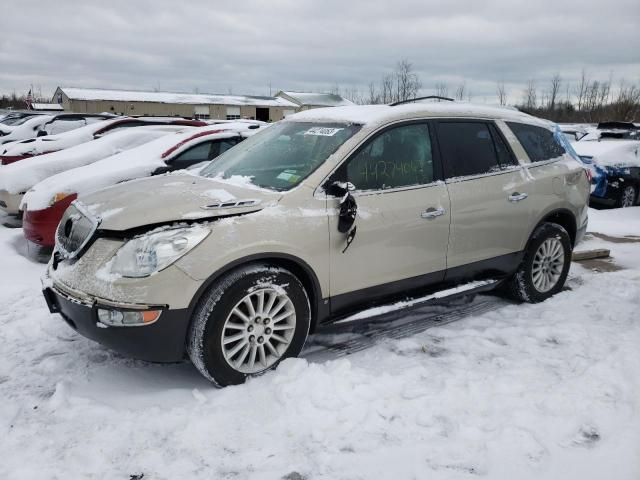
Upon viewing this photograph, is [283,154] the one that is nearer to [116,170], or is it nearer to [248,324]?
[248,324]

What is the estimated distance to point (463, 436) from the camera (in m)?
2.79

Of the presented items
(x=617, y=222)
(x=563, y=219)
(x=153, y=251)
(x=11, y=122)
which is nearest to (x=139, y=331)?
(x=153, y=251)

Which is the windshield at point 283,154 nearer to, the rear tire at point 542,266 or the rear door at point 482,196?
the rear door at point 482,196

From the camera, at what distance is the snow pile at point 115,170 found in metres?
6.28

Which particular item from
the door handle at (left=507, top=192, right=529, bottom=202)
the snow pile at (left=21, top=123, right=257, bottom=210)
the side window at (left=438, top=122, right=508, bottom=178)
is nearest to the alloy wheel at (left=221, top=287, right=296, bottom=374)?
the side window at (left=438, top=122, right=508, bottom=178)

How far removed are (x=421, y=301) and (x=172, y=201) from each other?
6.34 feet

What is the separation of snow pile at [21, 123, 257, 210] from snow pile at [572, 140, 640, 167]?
7174 millimetres

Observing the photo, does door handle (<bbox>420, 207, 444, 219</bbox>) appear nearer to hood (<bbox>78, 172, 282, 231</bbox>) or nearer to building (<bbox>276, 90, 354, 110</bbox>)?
hood (<bbox>78, 172, 282, 231</bbox>)

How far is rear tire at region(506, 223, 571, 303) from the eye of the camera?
4.77 metres

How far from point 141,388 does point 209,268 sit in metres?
0.91

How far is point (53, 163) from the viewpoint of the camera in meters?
8.01

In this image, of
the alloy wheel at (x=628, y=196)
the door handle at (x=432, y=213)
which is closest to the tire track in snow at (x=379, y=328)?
the door handle at (x=432, y=213)

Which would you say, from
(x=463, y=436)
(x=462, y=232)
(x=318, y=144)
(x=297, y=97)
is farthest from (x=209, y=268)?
(x=297, y=97)

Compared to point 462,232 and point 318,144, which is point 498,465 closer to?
point 462,232
